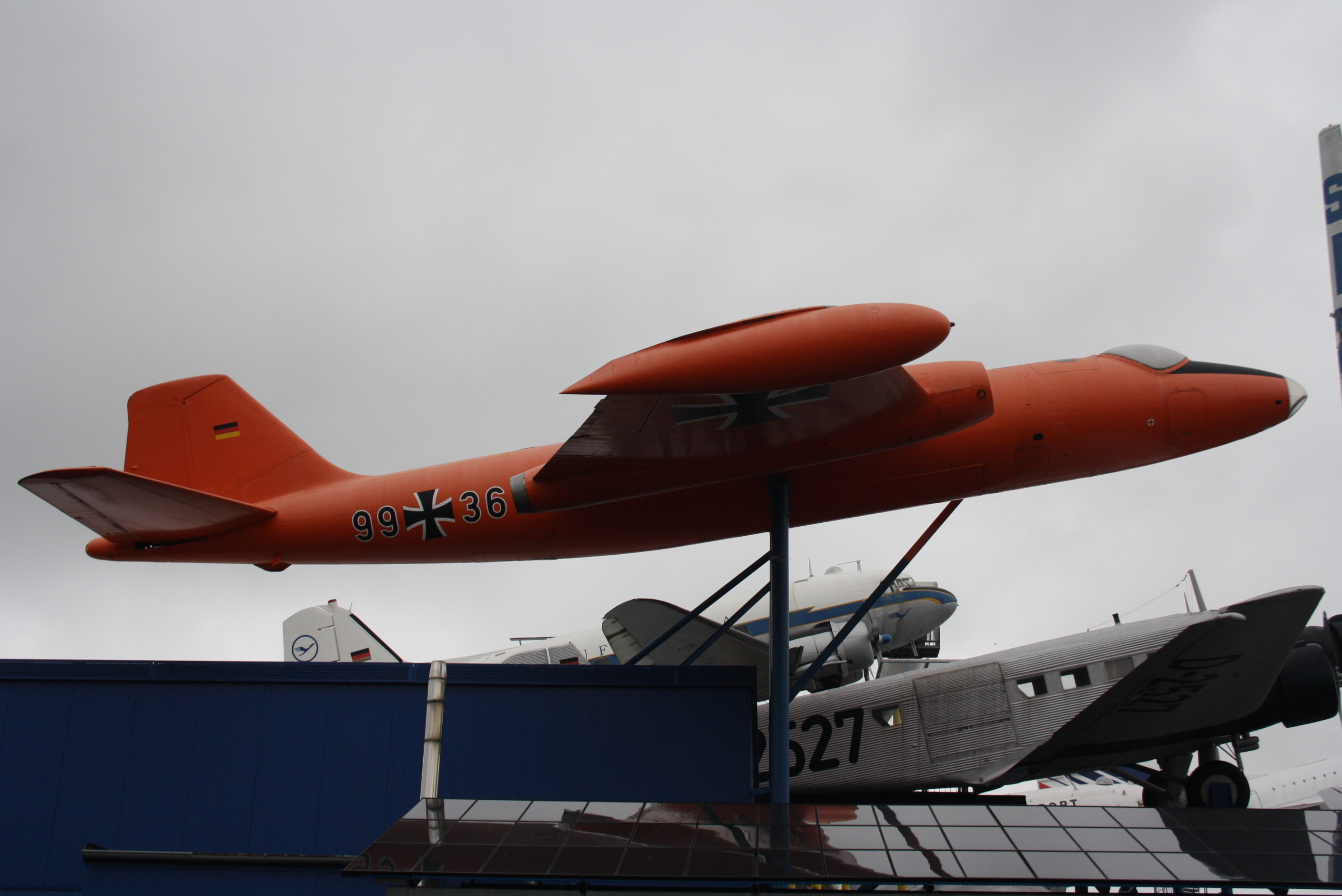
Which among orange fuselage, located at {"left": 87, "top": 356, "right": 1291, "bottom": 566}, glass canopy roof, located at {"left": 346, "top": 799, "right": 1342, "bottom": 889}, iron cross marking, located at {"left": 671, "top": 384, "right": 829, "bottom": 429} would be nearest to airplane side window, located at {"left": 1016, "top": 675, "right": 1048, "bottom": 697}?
orange fuselage, located at {"left": 87, "top": 356, "right": 1291, "bottom": 566}

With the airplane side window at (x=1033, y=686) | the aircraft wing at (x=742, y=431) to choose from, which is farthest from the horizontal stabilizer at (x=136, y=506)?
the airplane side window at (x=1033, y=686)

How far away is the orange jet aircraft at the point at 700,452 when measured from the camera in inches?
335

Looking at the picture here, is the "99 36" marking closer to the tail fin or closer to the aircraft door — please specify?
the tail fin

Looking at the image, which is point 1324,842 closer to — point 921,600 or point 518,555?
point 518,555

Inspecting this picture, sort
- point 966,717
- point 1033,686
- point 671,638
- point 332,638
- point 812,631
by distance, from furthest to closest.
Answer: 1. point 332,638
2. point 812,631
3. point 671,638
4. point 966,717
5. point 1033,686

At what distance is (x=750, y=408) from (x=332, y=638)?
22866 millimetres

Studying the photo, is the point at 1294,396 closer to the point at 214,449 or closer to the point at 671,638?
the point at 671,638

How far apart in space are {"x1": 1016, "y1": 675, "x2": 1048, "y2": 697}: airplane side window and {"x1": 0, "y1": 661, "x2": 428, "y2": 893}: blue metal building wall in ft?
25.6

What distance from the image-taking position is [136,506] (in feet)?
36.1

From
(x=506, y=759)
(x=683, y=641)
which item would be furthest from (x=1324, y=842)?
(x=683, y=641)

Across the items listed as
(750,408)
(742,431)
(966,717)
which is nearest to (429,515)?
(742,431)

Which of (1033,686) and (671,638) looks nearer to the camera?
(1033,686)

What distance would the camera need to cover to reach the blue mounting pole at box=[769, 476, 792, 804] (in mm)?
10672

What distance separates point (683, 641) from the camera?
51.1 ft
